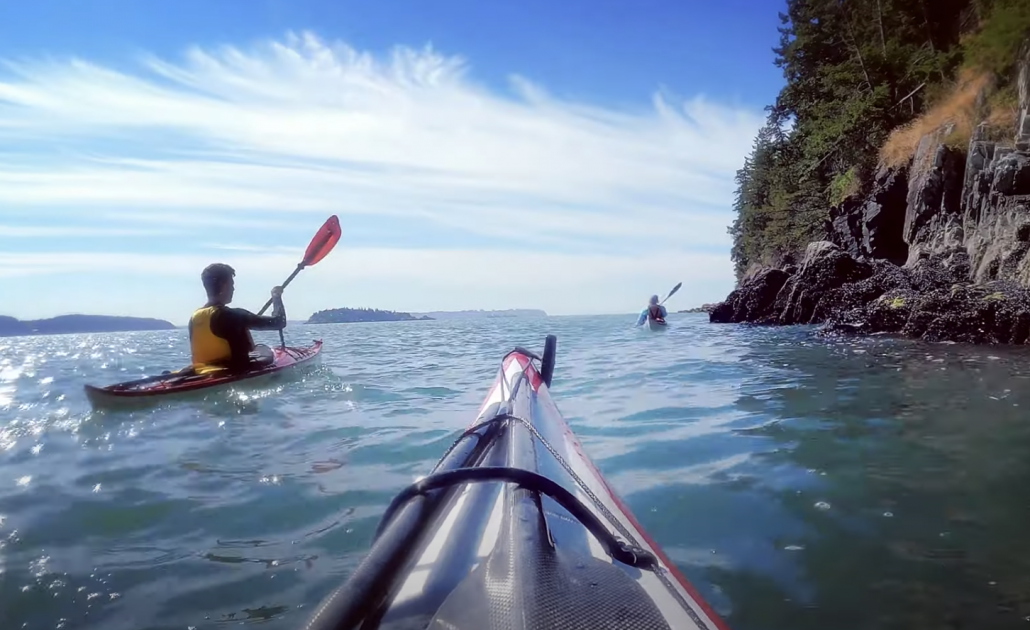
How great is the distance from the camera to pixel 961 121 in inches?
738

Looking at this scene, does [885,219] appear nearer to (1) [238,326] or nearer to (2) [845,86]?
(2) [845,86]

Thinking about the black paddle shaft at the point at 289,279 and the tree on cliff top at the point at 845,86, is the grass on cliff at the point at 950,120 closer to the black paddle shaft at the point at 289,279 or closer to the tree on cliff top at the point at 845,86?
the tree on cliff top at the point at 845,86

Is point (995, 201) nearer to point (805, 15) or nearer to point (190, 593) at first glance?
point (190, 593)

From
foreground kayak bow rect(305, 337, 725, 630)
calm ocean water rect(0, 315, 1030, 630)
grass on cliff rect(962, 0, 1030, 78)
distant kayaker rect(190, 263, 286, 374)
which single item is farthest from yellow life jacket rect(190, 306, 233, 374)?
Answer: grass on cliff rect(962, 0, 1030, 78)

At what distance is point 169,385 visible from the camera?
25.1 ft

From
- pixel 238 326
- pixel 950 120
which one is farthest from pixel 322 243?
pixel 950 120

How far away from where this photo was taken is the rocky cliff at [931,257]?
1273 centimetres

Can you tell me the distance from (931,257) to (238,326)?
1870cm

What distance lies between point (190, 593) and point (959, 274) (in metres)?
19.0

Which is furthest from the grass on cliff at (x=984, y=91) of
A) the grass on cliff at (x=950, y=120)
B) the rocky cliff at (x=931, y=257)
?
the rocky cliff at (x=931, y=257)

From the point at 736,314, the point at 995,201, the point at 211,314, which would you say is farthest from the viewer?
the point at 736,314

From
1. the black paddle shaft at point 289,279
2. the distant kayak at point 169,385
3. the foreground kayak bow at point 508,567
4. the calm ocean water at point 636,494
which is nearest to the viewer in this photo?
the foreground kayak bow at point 508,567

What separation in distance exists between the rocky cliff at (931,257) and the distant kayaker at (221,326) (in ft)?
43.1

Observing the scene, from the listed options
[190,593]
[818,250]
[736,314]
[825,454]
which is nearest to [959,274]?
[818,250]
